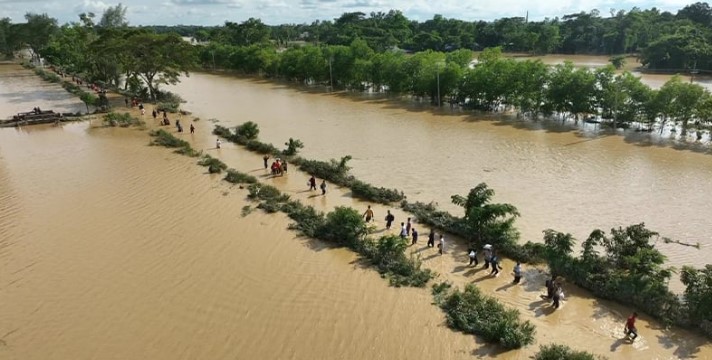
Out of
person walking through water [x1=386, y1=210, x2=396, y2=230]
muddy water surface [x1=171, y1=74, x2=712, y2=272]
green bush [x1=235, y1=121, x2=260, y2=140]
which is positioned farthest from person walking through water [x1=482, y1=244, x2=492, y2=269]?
green bush [x1=235, y1=121, x2=260, y2=140]

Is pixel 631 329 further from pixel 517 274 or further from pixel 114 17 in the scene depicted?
pixel 114 17

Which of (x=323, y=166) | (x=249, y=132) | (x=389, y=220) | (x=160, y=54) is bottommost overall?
(x=389, y=220)

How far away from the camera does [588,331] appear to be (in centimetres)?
1349

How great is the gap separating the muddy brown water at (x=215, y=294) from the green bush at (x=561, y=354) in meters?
0.53

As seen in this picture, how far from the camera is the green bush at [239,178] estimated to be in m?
25.8

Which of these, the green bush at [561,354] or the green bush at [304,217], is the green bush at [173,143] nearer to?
the green bush at [304,217]

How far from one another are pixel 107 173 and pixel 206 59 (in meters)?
59.6

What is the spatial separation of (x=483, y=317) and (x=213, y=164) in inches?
762

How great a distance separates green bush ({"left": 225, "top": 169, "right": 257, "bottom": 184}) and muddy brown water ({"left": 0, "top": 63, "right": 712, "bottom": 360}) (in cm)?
152

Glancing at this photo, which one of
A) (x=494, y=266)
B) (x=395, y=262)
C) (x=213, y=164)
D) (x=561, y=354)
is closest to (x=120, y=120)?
(x=213, y=164)

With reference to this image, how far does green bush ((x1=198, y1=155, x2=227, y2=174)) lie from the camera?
89.9 feet

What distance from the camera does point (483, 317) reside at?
13.6 m

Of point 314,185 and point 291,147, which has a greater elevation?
point 291,147

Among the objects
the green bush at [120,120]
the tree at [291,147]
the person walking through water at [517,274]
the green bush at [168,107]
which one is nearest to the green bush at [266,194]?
the tree at [291,147]
